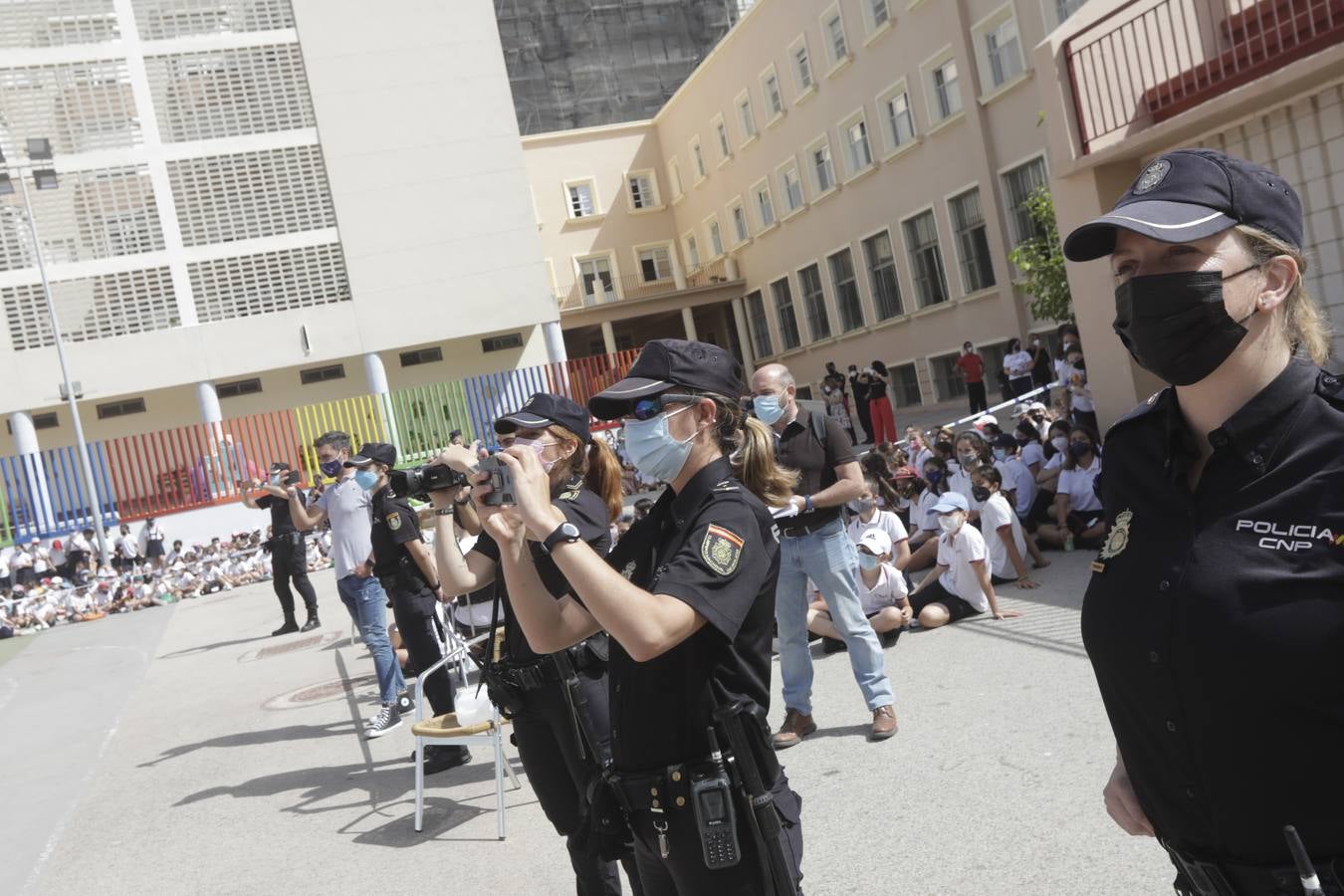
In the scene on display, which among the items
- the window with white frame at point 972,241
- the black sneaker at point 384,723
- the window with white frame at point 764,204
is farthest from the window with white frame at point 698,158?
the black sneaker at point 384,723

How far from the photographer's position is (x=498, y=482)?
2.81 metres

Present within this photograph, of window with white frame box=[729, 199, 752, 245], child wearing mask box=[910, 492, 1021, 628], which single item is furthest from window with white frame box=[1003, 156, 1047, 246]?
child wearing mask box=[910, 492, 1021, 628]

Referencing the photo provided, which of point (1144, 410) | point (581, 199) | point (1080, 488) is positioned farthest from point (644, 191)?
point (1144, 410)

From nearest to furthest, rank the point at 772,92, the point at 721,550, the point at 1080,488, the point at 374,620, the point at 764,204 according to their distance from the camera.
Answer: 1. the point at 721,550
2. the point at 374,620
3. the point at 1080,488
4. the point at 772,92
5. the point at 764,204

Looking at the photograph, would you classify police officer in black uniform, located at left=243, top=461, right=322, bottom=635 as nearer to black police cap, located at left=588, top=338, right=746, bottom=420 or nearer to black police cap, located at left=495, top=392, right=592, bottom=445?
black police cap, located at left=495, top=392, right=592, bottom=445

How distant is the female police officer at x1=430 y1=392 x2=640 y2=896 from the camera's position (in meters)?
3.72

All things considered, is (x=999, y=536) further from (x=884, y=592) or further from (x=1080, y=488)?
(x=1080, y=488)

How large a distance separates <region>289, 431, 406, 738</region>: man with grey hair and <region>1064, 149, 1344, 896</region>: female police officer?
670 centimetres

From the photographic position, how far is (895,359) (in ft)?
105

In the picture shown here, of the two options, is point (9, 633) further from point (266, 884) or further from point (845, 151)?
point (845, 151)

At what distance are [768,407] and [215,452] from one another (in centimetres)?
2715

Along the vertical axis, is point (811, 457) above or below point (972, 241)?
below

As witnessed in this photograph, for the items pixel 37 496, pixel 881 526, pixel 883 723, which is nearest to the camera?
pixel 883 723

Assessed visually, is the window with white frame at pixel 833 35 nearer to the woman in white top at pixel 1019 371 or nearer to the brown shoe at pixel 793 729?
the woman in white top at pixel 1019 371
